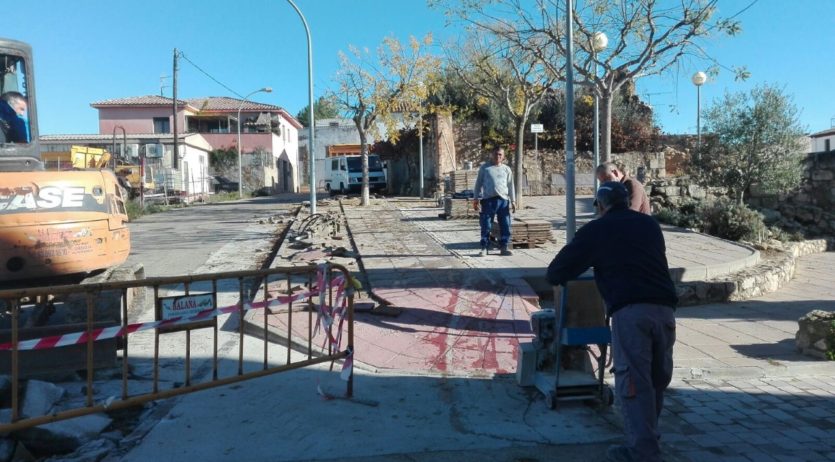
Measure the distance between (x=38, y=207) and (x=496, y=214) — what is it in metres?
6.27

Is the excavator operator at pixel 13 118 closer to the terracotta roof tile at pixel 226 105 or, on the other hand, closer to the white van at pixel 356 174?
Answer: the white van at pixel 356 174

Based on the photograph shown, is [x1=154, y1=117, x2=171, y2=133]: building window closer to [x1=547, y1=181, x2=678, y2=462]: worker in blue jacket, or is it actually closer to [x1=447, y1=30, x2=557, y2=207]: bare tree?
[x1=447, y1=30, x2=557, y2=207]: bare tree

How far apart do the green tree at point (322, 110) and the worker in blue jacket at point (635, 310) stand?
17.7m

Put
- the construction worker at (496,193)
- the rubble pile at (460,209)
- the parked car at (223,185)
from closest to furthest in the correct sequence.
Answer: the construction worker at (496,193), the rubble pile at (460,209), the parked car at (223,185)

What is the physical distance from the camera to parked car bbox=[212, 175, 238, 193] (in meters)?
47.9

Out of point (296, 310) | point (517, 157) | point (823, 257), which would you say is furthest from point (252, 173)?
point (296, 310)

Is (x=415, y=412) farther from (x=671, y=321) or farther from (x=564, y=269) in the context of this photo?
(x=671, y=321)

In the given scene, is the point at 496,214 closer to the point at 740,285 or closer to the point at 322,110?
the point at 740,285

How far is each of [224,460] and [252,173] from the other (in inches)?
1864

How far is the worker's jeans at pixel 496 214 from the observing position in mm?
10172

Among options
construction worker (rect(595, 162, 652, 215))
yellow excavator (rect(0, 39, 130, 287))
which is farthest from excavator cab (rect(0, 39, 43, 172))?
construction worker (rect(595, 162, 652, 215))

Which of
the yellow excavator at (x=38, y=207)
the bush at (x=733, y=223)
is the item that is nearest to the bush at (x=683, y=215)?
the bush at (x=733, y=223)

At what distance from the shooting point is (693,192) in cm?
Answer: 1792

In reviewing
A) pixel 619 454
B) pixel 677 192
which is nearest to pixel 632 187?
pixel 619 454
